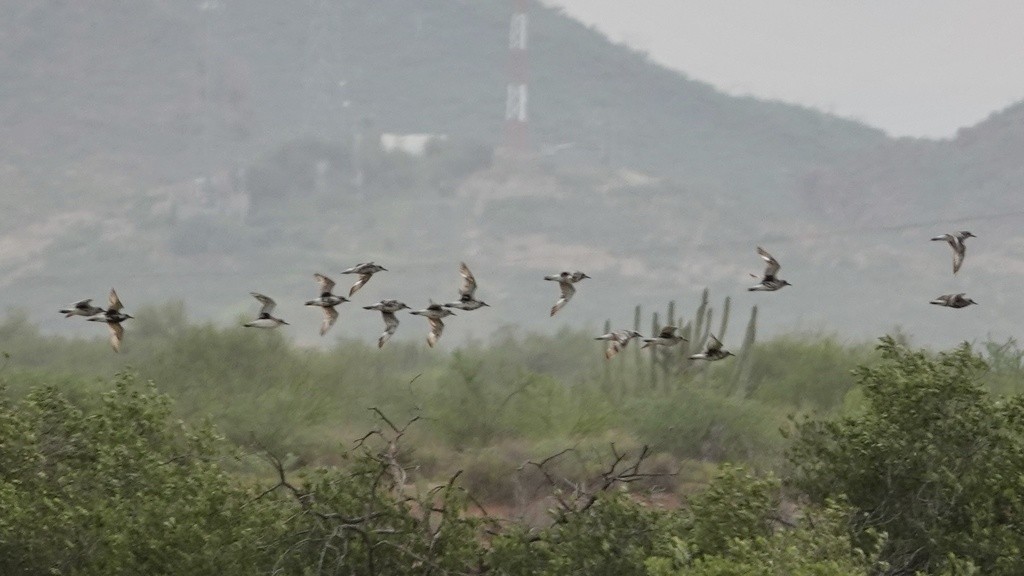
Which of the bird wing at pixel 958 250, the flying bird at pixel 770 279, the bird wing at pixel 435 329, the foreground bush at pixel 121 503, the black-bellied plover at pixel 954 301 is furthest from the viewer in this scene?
the foreground bush at pixel 121 503

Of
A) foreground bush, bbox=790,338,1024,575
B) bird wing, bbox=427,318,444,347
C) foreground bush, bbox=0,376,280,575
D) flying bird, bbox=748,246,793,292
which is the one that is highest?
flying bird, bbox=748,246,793,292

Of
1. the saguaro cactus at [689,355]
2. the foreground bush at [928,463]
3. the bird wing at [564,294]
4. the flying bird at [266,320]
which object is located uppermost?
the bird wing at [564,294]

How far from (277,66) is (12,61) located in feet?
80.3

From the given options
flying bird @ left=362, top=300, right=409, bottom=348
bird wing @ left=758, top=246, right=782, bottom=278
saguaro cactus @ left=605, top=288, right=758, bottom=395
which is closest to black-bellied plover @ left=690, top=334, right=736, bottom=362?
bird wing @ left=758, top=246, right=782, bottom=278

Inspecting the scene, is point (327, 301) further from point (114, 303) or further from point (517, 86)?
point (517, 86)

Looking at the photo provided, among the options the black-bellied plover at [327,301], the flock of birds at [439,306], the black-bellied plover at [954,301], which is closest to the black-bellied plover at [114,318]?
the flock of birds at [439,306]

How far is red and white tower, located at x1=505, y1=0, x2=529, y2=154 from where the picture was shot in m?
137

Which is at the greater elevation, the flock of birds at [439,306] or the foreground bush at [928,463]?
the flock of birds at [439,306]

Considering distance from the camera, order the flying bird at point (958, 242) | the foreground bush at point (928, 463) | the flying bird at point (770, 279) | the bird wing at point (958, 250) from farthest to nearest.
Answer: the foreground bush at point (928, 463) < the bird wing at point (958, 250) < the flying bird at point (958, 242) < the flying bird at point (770, 279)

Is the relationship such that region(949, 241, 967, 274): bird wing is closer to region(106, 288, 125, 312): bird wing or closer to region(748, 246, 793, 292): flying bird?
region(748, 246, 793, 292): flying bird

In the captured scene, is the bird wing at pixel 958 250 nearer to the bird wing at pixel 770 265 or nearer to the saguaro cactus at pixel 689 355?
the bird wing at pixel 770 265

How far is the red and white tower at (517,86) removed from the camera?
450 feet

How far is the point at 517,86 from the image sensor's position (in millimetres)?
147625

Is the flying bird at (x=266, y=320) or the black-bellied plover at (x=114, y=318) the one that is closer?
the black-bellied plover at (x=114, y=318)
